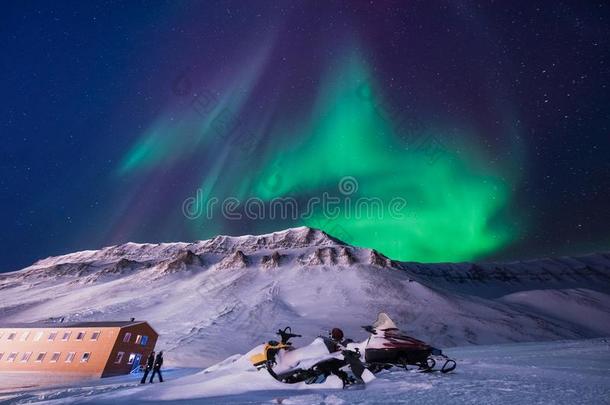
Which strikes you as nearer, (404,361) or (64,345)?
(404,361)

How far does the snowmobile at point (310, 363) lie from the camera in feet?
29.7

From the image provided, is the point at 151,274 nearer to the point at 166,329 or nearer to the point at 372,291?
the point at 166,329

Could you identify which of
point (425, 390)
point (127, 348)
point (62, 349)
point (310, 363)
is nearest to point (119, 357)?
point (127, 348)

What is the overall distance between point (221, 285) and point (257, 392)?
122m

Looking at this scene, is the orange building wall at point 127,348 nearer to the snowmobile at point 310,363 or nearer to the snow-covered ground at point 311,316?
the snow-covered ground at point 311,316

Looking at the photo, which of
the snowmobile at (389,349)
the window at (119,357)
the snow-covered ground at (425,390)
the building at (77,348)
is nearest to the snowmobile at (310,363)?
the snow-covered ground at (425,390)

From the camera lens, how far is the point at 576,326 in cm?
10888

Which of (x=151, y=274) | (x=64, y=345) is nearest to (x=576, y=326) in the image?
(x=64, y=345)

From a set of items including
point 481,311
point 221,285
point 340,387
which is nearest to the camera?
point 340,387

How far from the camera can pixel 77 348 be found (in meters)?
46.3

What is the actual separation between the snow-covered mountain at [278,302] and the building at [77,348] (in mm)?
10122

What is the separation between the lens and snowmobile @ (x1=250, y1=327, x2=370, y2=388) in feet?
29.7

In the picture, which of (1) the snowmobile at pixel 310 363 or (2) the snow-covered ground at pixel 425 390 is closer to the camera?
(2) the snow-covered ground at pixel 425 390

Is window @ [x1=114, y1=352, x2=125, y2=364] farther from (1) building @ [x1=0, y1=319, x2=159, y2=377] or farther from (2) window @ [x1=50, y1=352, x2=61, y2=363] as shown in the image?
(2) window @ [x1=50, y1=352, x2=61, y2=363]
